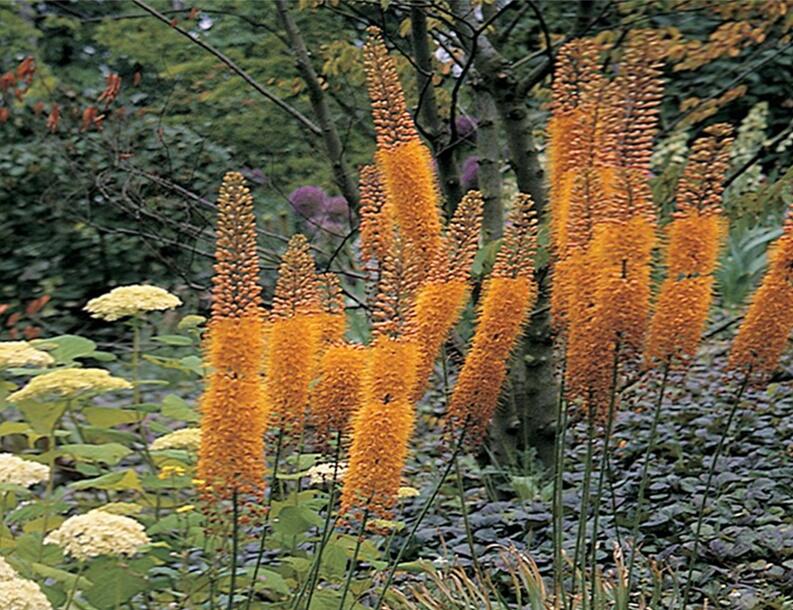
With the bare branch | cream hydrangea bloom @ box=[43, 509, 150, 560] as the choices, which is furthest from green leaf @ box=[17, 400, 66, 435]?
the bare branch

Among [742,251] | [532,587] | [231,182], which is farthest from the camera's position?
[742,251]

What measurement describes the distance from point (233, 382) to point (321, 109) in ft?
10.4

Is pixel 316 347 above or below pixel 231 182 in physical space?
below

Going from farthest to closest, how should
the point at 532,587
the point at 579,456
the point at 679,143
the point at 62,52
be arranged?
the point at 62,52, the point at 679,143, the point at 579,456, the point at 532,587

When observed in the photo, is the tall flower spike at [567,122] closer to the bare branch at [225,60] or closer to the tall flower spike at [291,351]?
the tall flower spike at [291,351]

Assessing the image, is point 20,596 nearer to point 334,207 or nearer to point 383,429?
point 383,429

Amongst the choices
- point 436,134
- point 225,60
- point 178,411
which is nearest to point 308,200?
point 436,134

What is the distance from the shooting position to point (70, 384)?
2629 millimetres

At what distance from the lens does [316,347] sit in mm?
2158

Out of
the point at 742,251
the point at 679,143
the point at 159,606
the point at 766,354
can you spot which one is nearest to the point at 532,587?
the point at 766,354

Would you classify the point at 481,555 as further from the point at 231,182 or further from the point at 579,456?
the point at 231,182

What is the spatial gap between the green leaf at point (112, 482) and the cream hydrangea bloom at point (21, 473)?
14 centimetres

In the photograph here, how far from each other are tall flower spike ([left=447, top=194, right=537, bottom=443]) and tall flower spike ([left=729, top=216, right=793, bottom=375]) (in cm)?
44

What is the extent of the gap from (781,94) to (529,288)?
397 inches
